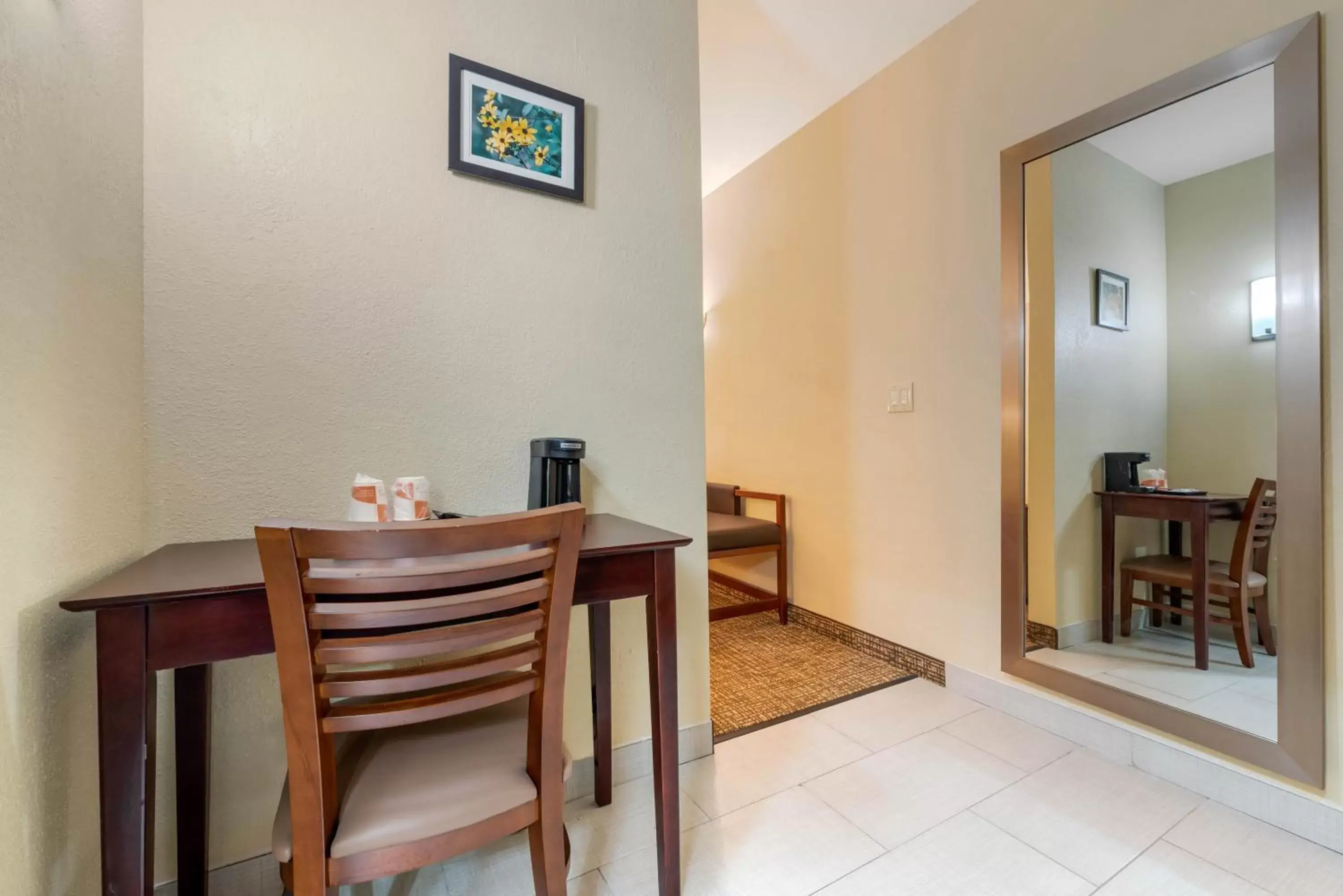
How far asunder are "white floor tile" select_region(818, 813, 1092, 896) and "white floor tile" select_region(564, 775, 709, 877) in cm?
43

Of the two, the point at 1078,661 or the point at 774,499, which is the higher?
the point at 774,499

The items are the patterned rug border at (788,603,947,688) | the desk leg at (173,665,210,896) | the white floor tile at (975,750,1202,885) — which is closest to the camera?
the desk leg at (173,665,210,896)

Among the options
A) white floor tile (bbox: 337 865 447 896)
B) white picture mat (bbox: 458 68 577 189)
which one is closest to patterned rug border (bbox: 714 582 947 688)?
white floor tile (bbox: 337 865 447 896)

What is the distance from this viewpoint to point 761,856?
4.28ft

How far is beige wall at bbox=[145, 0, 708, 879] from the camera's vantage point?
1.17 meters

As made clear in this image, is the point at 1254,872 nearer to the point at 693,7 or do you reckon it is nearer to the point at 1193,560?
the point at 1193,560

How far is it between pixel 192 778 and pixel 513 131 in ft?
5.50

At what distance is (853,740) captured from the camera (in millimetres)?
1814

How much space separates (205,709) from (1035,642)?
7.91 ft

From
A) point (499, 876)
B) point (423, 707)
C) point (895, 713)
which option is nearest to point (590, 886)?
point (499, 876)

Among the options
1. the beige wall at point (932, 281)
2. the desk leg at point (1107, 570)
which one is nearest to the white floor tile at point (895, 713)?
the beige wall at point (932, 281)

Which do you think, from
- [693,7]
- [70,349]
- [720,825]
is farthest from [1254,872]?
[693,7]

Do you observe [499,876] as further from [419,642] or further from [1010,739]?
[1010,739]

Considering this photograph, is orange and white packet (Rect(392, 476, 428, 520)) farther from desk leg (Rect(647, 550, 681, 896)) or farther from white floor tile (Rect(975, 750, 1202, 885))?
white floor tile (Rect(975, 750, 1202, 885))
